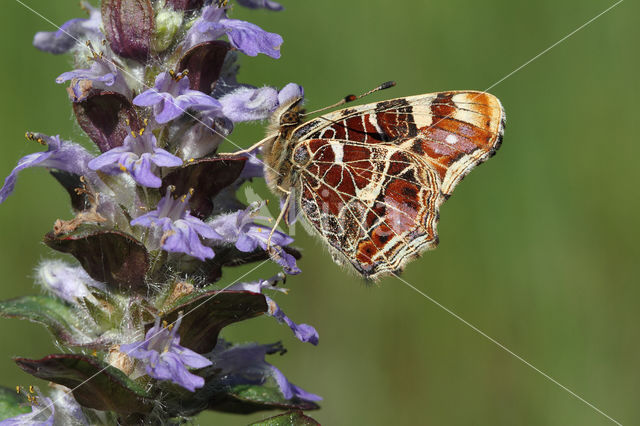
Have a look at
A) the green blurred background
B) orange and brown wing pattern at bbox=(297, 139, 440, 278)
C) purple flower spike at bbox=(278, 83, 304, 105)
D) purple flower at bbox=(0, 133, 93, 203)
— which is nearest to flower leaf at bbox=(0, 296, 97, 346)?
purple flower at bbox=(0, 133, 93, 203)

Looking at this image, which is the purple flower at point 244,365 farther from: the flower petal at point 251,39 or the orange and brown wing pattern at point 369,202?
the flower petal at point 251,39

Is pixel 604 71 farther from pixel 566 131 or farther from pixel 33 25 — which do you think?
pixel 33 25

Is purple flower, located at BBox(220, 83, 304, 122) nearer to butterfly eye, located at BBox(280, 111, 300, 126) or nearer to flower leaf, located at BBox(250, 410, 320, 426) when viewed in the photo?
butterfly eye, located at BBox(280, 111, 300, 126)

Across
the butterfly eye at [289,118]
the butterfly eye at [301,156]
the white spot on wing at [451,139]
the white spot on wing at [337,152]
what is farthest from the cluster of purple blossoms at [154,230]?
the white spot on wing at [451,139]

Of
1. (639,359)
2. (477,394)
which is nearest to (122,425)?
(477,394)

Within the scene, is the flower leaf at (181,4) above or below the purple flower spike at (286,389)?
above

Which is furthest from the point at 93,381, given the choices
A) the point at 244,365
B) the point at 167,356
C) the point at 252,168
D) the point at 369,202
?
the point at 369,202
